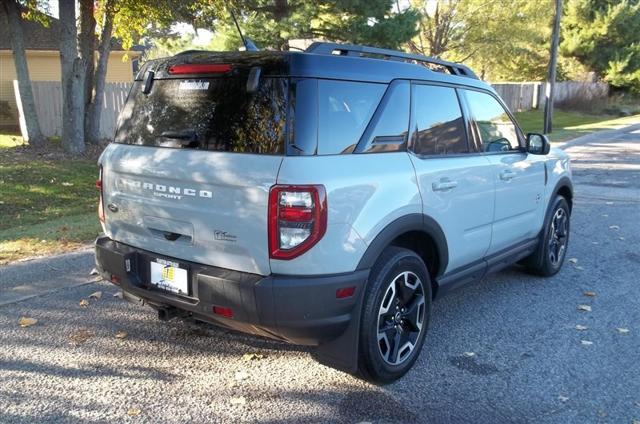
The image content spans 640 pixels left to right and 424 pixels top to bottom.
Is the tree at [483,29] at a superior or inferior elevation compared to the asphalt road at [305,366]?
superior

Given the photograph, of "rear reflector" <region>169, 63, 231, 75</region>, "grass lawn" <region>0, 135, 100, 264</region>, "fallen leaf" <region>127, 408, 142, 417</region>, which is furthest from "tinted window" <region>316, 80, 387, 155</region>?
"grass lawn" <region>0, 135, 100, 264</region>

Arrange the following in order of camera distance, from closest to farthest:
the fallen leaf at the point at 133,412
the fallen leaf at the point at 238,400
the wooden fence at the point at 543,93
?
the fallen leaf at the point at 133,412
the fallen leaf at the point at 238,400
the wooden fence at the point at 543,93

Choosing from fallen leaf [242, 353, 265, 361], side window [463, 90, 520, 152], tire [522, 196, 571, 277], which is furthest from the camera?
tire [522, 196, 571, 277]

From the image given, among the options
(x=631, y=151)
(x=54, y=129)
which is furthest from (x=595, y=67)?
(x=54, y=129)

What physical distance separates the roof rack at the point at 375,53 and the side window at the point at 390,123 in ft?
0.85

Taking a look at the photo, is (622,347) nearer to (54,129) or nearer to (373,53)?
(373,53)

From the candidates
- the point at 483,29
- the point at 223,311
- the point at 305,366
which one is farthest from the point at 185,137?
the point at 483,29

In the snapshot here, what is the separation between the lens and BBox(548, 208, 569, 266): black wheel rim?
561 cm

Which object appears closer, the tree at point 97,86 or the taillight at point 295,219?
the taillight at point 295,219

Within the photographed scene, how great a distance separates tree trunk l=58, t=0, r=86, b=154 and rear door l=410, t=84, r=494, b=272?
36.8ft

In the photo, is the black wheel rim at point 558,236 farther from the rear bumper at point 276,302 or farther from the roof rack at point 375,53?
the rear bumper at point 276,302

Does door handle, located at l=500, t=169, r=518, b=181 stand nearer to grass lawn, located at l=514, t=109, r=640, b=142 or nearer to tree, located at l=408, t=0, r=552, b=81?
grass lawn, located at l=514, t=109, r=640, b=142

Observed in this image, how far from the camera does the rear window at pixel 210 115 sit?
3.05 metres

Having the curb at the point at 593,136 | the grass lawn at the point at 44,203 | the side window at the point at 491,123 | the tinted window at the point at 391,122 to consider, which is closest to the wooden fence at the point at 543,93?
the curb at the point at 593,136
